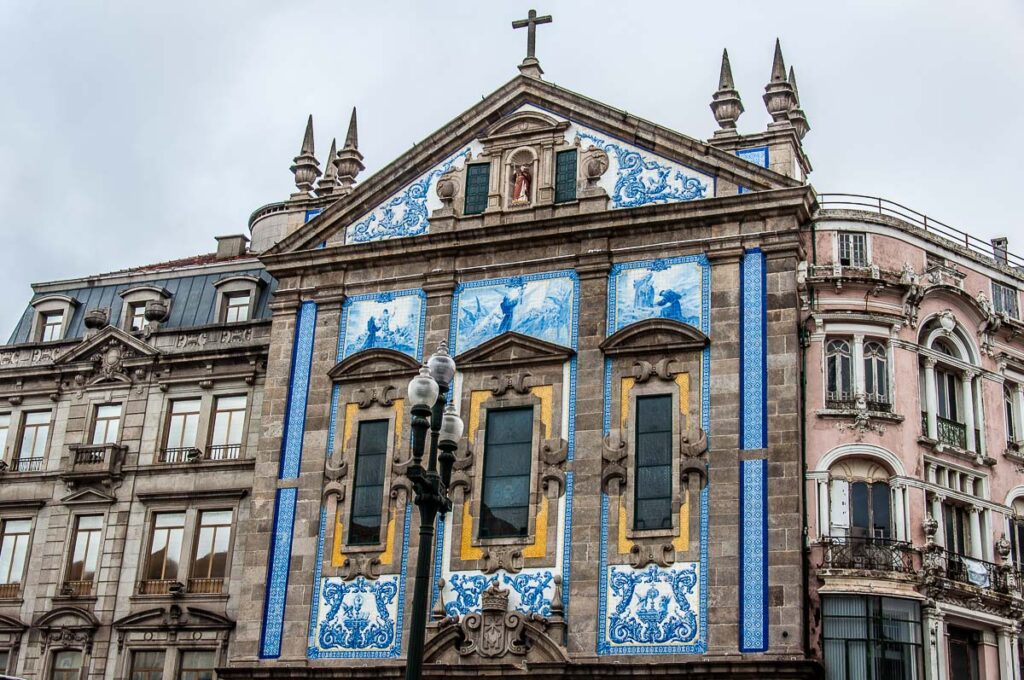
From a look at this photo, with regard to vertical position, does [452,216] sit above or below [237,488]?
above

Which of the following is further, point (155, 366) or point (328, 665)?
point (155, 366)

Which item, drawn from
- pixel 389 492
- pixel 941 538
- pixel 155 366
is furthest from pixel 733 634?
pixel 155 366

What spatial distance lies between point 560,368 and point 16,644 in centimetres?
1737

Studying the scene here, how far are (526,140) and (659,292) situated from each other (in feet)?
19.9

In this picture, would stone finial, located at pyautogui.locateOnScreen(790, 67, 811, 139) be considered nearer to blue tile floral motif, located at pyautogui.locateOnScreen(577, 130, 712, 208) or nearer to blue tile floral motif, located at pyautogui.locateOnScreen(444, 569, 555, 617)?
blue tile floral motif, located at pyautogui.locateOnScreen(577, 130, 712, 208)

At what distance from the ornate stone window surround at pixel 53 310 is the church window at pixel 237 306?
5674 mm

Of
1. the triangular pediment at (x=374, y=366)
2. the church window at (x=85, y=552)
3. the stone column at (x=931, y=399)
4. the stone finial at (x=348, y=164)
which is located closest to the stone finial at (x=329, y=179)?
the stone finial at (x=348, y=164)

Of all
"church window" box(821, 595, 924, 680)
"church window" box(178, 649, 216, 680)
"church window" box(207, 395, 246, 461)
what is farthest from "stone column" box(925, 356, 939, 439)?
"church window" box(178, 649, 216, 680)

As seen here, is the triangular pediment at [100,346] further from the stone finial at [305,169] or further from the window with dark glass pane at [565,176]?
the window with dark glass pane at [565,176]

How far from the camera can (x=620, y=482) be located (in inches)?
1316

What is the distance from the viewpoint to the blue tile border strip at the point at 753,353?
32.7 metres

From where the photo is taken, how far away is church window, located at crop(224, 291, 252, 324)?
4350cm

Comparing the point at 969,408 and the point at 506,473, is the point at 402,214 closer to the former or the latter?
the point at 506,473

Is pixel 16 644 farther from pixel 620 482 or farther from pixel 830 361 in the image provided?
pixel 830 361
